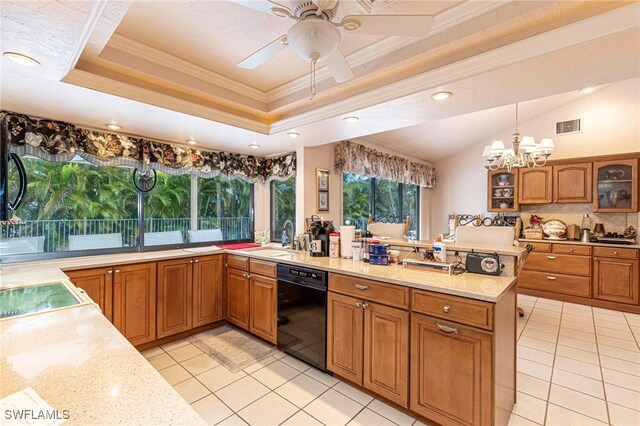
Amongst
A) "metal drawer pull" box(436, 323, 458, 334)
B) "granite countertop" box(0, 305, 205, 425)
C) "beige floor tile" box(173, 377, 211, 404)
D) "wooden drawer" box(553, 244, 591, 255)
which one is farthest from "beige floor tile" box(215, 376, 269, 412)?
"wooden drawer" box(553, 244, 591, 255)

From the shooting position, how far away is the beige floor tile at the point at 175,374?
239cm

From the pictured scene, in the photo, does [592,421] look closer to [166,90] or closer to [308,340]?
[308,340]

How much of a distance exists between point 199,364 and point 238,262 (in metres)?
1.09

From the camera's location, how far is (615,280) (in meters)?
4.10

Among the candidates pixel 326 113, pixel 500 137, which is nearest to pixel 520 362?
pixel 326 113

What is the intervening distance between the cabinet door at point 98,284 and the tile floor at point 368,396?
0.67m

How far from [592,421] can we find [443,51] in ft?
8.78

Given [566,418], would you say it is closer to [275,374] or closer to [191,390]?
[275,374]

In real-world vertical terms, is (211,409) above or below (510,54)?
below

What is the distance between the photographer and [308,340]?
2578 mm

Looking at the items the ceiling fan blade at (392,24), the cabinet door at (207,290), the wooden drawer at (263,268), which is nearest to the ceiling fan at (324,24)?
the ceiling fan blade at (392,24)

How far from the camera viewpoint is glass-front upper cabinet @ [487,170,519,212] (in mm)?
5211

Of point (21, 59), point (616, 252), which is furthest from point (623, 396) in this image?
point (21, 59)

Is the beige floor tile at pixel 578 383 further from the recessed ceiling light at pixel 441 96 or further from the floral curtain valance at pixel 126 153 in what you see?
the floral curtain valance at pixel 126 153
